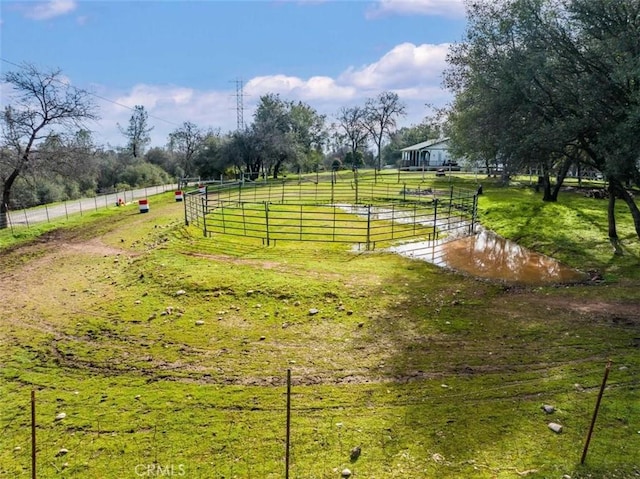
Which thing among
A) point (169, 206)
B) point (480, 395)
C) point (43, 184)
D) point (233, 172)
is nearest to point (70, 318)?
point (480, 395)

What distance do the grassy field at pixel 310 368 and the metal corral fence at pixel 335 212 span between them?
9.42 ft

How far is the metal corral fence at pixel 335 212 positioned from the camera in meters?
14.1

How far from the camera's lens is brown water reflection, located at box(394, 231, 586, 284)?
10.6 m

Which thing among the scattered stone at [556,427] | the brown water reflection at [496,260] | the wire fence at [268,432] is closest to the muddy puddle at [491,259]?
the brown water reflection at [496,260]

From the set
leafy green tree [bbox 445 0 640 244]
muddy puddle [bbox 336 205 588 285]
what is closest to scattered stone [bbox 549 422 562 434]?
muddy puddle [bbox 336 205 588 285]

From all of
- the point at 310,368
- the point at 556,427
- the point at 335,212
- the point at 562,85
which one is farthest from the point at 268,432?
the point at 335,212

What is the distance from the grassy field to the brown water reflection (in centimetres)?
84

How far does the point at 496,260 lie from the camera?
12242 mm

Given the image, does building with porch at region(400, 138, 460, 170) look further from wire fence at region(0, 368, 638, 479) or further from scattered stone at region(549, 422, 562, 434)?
scattered stone at region(549, 422, 562, 434)

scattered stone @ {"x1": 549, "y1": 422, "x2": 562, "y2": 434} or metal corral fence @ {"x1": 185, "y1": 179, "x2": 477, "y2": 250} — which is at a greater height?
metal corral fence @ {"x1": 185, "y1": 179, "x2": 477, "y2": 250}

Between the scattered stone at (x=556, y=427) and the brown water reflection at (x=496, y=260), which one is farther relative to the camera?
the brown water reflection at (x=496, y=260)

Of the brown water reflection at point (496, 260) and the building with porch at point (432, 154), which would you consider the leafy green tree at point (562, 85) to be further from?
the building with porch at point (432, 154)

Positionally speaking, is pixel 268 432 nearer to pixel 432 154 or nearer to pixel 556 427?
pixel 556 427

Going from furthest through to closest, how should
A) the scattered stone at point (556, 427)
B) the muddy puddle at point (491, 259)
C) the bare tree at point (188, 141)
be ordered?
the bare tree at point (188, 141) < the muddy puddle at point (491, 259) < the scattered stone at point (556, 427)
